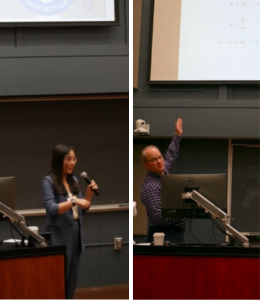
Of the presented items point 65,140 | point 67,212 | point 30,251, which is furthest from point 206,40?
point 30,251

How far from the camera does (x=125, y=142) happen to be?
15.1 ft

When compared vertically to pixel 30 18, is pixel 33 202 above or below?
below

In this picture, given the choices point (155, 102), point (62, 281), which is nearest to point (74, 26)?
point (155, 102)

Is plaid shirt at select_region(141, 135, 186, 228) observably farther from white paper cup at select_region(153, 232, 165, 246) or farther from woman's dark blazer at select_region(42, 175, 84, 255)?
woman's dark blazer at select_region(42, 175, 84, 255)

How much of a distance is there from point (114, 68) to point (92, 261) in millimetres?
1482

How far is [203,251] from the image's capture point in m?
2.33

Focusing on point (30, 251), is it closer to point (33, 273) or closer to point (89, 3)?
point (33, 273)

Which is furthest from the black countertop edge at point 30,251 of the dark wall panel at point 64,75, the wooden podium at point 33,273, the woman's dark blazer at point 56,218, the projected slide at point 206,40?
the projected slide at point 206,40

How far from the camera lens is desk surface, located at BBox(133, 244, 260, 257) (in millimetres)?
2326

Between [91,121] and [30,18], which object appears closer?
[30,18]

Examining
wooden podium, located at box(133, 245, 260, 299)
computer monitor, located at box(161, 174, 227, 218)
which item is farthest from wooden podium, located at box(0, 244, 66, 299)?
computer monitor, located at box(161, 174, 227, 218)

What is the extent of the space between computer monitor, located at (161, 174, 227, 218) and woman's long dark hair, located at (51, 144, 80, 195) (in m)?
0.56

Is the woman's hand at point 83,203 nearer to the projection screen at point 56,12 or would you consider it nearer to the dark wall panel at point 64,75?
the dark wall panel at point 64,75

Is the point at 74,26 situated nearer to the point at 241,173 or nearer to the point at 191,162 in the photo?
the point at 191,162
